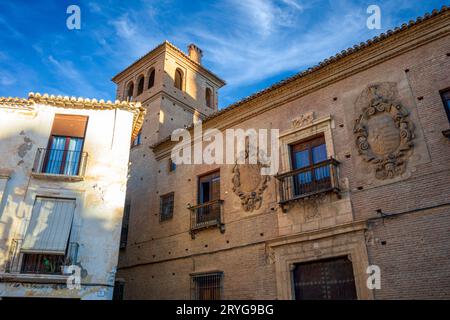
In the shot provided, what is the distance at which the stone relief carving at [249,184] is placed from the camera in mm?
11828

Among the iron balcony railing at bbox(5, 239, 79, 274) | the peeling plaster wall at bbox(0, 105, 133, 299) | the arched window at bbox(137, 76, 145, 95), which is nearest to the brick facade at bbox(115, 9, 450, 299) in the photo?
the peeling plaster wall at bbox(0, 105, 133, 299)

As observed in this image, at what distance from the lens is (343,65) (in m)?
11.2

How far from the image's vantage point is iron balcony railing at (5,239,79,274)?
33.6 feet

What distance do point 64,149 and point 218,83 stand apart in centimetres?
1289

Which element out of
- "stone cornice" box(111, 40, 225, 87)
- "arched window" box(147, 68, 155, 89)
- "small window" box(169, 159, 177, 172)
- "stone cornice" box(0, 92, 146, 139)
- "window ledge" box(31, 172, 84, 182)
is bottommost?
"window ledge" box(31, 172, 84, 182)

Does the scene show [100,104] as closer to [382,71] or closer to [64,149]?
[64,149]

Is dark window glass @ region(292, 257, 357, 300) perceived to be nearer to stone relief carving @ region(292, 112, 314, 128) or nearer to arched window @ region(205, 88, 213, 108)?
stone relief carving @ region(292, 112, 314, 128)

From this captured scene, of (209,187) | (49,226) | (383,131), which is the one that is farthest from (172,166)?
(383,131)

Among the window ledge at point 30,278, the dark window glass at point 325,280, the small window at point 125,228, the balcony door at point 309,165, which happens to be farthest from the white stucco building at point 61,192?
the balcony door at point 309,165

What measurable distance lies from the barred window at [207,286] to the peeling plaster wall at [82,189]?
2.76 metres

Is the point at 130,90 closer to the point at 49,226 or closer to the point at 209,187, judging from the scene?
the point at 209,187

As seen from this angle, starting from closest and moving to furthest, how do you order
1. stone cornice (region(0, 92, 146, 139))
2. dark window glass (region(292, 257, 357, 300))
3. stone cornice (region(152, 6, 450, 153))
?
dark window glass (region(292, 257, 357, 300)), stone cornice (region(152, 6, 450, 153)), stone cornice (region(0, 92, 146, 139))

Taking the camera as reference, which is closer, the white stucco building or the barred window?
the white stucco building

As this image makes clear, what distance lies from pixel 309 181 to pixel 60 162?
7.24 metres
